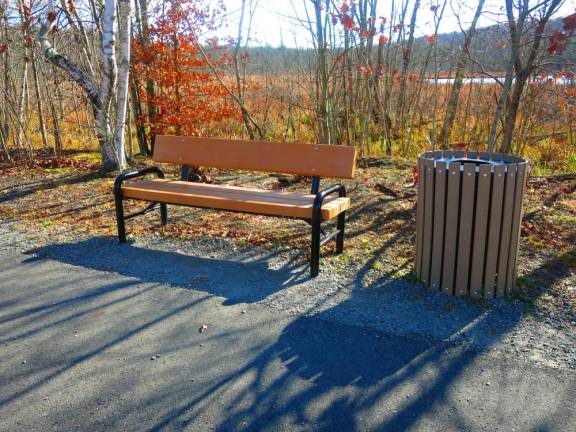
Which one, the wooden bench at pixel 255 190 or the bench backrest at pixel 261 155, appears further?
the bench backrest at pixel 261 155

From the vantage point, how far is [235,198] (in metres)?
4.57

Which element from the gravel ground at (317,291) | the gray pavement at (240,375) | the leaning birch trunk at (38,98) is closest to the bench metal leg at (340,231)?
the gravel ground at (317,291)

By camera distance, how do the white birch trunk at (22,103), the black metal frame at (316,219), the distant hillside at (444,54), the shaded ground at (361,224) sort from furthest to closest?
the white birch trunk at (22,103)
the distant hillside at (444,54)
the shaded ground at (361,224)
the black metal frame at (316,219)

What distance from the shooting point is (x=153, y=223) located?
18.6 ft

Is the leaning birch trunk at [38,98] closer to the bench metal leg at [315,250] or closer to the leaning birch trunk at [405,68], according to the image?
the leaning birch trunk at [405,68]

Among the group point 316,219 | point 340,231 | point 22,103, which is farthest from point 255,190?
point 22,103

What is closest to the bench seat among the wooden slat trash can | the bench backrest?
the bench backrest

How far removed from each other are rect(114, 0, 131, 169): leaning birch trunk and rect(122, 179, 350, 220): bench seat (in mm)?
2682

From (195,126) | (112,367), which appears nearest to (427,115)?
(195,126)

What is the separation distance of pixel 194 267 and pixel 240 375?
1.70 metres

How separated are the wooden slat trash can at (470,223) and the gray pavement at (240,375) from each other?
70 centimetres

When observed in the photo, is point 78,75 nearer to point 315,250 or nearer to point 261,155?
point 261,155

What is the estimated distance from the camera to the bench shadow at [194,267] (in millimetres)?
4039

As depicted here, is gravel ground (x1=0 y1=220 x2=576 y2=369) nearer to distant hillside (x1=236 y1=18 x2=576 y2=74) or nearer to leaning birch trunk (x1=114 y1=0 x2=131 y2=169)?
leaning birch trunk (x1=114 y1=0 x2=131 y2=169)
